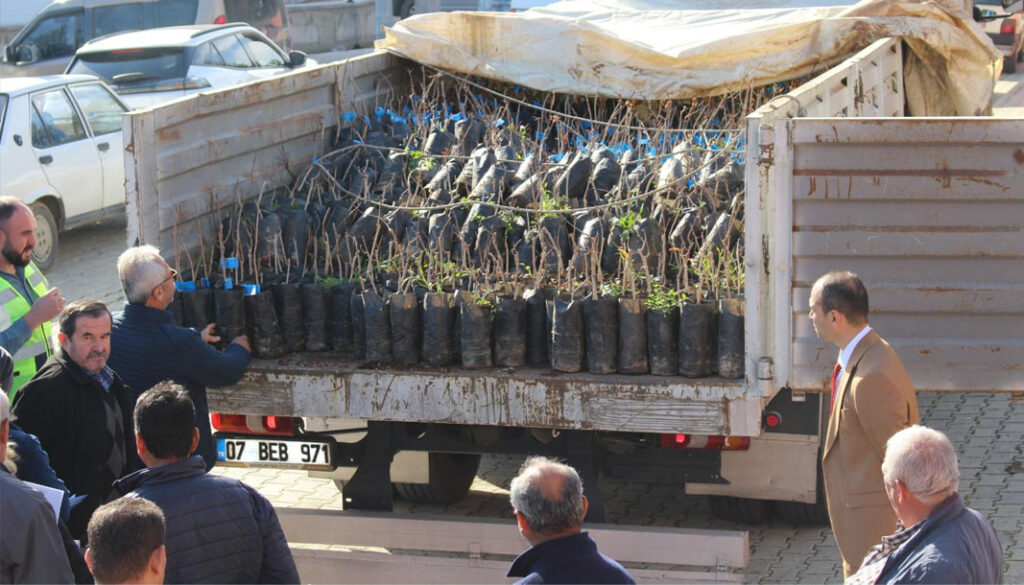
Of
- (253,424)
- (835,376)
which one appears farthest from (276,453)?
(835,376)

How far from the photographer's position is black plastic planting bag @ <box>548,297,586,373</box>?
Result: 4355mm

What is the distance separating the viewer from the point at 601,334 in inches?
171

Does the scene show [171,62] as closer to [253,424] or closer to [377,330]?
A: [253,424]

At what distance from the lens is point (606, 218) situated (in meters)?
5.23

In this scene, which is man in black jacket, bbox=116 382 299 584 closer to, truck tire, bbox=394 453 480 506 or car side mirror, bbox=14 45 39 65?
truck tire, bbox=394 453 480 506

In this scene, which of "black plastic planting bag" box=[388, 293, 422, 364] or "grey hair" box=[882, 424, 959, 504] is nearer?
"grey hair" box=[882, 424, 959, 504]

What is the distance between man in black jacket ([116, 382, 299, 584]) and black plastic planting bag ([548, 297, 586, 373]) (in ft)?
4.87

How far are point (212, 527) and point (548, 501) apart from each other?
34.8 inches

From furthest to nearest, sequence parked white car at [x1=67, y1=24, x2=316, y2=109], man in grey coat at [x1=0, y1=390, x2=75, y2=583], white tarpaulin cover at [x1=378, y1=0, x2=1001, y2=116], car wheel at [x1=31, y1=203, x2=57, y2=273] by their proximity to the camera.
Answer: parked white car at [x1=67, y1=24, x2=316, y2=109]
car wheel at [x1=31, y1=203, x2=57, y2=273]
white tarpaulin cover at [x1=378, y1=0, x2=1001, y2=116]
man in grey coat at [x1=0, y1=390, x2=75, y2=583]

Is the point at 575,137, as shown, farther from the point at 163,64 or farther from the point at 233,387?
the point at 163,64

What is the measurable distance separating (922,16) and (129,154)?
169 inches

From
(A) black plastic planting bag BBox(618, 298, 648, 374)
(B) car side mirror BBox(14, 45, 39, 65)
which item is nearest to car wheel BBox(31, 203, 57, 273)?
(B) car side mirror BBox(14, 45, 39, 65)

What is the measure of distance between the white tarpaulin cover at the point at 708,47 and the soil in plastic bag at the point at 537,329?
8.38ft

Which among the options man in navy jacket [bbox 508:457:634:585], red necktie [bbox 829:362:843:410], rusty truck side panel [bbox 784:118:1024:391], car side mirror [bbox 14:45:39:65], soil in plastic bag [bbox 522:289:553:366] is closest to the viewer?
man in navy jacket [bbox 508:457:634:585]
